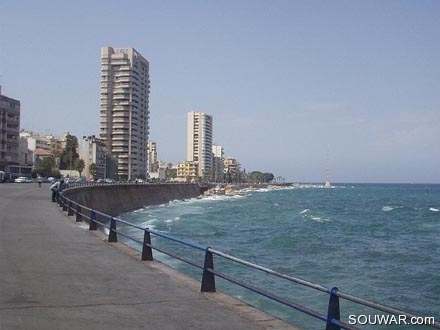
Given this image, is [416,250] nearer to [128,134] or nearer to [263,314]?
[263,314]

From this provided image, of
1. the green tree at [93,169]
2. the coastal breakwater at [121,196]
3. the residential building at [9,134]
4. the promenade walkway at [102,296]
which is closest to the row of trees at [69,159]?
the green tree at [93,169]

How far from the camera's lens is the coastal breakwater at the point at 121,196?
51.2 metres

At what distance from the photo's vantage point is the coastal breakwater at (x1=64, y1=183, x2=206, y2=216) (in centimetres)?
5120

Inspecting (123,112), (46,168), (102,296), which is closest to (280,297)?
(102,296)

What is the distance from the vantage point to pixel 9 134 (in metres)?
106

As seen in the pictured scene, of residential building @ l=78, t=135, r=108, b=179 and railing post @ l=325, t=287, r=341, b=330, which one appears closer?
railing post @ l=325, t=287, r=341, b=330

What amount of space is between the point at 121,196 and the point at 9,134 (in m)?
45.0

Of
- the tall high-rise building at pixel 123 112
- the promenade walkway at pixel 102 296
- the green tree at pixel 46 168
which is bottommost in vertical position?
the promenade walkway at pixel 102 296

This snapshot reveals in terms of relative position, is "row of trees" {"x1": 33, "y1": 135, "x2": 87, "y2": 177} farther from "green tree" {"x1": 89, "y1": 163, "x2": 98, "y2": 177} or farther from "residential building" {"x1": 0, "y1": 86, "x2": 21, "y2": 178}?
"residential building" {"x1": 0, "y1": 86, "x2": 21, "y2": 178}

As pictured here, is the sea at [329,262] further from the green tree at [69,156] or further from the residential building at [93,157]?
the residential building at [93,157]

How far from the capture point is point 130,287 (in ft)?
31.4

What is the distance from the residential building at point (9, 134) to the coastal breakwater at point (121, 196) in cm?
3060

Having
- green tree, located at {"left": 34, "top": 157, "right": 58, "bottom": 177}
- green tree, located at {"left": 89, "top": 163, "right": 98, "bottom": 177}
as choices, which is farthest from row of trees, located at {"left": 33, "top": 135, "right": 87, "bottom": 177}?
green tree, located at {"left": 34, "top": 157, "right": 58, "bottom": 177}

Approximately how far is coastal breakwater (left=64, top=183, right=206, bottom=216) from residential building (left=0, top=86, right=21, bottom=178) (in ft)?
100
